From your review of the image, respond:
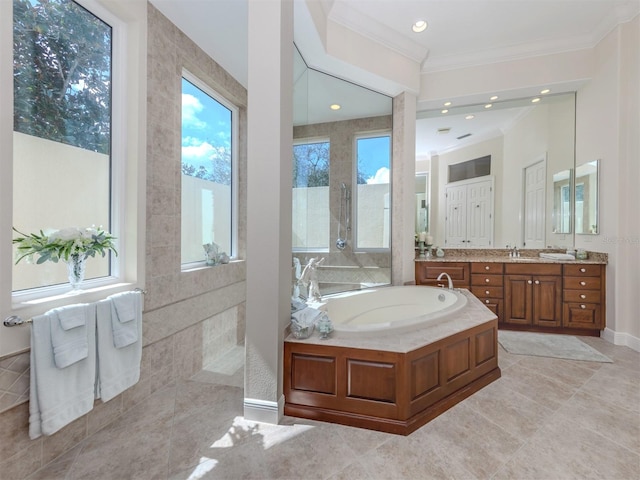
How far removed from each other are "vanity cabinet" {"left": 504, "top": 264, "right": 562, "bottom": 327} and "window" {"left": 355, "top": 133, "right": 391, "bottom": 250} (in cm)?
155

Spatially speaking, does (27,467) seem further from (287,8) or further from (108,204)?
(287,8)

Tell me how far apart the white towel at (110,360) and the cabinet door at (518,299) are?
378 cm

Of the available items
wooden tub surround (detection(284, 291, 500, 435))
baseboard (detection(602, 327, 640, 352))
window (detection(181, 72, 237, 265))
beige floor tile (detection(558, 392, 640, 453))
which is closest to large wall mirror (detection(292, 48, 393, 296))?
wooden tub surround (detection(284, 291, 500, 435))

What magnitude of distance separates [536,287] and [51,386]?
4.32m

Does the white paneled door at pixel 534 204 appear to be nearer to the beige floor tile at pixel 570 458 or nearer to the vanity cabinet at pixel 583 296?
the vanity cabinet at pixel 583 296

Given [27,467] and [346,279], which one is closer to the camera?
[27,467]

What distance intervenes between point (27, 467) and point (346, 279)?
2.64 metres

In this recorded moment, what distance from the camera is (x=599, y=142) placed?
3.21 metres

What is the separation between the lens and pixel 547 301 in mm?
3377

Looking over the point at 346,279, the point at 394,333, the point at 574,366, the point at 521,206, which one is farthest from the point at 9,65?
the point at 521,206

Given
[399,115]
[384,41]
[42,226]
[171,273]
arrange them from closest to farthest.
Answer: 1. [42,226]
2. [171,273]
3. [384,41]
4. [399,115]

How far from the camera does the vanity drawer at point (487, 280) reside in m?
3.52

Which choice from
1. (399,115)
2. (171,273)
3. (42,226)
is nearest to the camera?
(42,226)

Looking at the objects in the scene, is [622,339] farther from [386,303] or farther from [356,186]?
[356,186]
